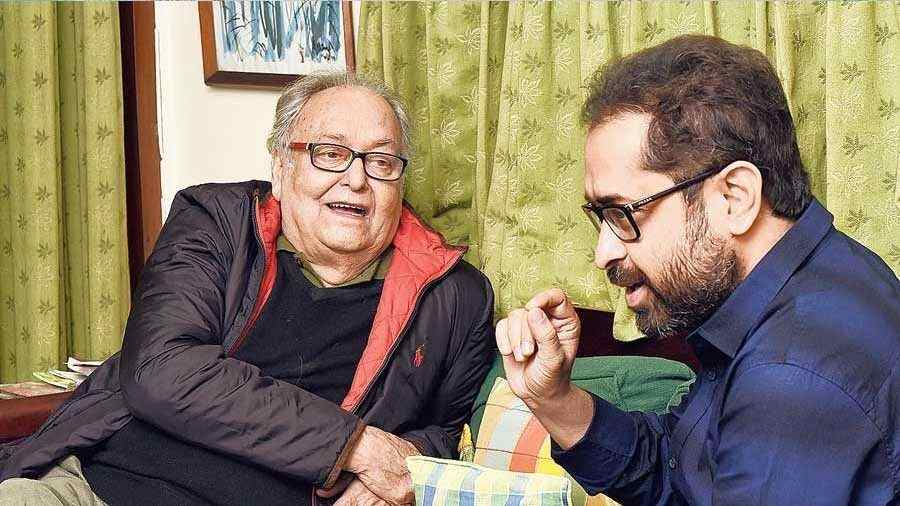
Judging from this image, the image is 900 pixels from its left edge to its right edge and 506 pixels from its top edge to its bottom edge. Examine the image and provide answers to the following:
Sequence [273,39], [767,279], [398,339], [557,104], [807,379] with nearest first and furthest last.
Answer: [807,379] → [767,279] → [398,339] → [557,104] → [273,39]

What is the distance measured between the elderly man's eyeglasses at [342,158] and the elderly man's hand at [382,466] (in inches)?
21.9

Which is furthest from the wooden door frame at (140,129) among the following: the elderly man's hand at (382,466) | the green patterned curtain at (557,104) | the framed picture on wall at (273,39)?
the elderly man's hand at (382,466)

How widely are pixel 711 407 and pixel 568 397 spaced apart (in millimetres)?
204

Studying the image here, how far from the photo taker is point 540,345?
1280 millimetres

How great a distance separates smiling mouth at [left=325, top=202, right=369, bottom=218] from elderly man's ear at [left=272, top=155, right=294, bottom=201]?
0.15m

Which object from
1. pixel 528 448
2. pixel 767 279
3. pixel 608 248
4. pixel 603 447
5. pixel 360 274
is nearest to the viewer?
pixel 767 279

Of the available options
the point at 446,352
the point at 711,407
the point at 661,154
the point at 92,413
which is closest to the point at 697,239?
the point at 661,154

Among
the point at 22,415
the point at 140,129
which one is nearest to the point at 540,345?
the point at 22,415

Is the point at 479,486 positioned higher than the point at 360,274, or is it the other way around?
the point at 360,274

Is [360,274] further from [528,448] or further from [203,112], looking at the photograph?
[203,112]

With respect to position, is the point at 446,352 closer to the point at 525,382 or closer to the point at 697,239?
the point at 525,382

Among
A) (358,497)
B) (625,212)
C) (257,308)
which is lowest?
(358,497)

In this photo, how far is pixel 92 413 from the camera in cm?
195

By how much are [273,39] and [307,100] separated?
Answer: 0.70 metres
